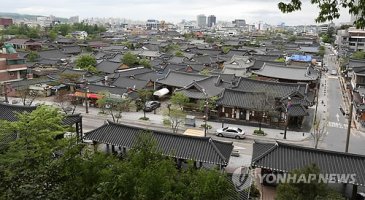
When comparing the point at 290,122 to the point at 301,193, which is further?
the point at 290,122

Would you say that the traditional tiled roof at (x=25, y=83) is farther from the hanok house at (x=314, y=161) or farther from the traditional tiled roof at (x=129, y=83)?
the hanok house at (x=314, y=161)

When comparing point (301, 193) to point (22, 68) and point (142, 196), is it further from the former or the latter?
point (22, 68)

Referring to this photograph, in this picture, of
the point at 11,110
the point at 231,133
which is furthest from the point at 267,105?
the point at 11,110

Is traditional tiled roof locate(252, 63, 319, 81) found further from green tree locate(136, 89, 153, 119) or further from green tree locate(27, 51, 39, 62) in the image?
green tree locate(27, 51, 39, 62)

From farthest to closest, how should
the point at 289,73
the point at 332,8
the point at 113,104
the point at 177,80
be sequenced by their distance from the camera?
the point at 289,73, the point at 177,80, the point at 113,104, the point at 332,8

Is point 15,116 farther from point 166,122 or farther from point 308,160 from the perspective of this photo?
point 308,160

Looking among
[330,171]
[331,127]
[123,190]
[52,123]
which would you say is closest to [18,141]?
[52,123]
